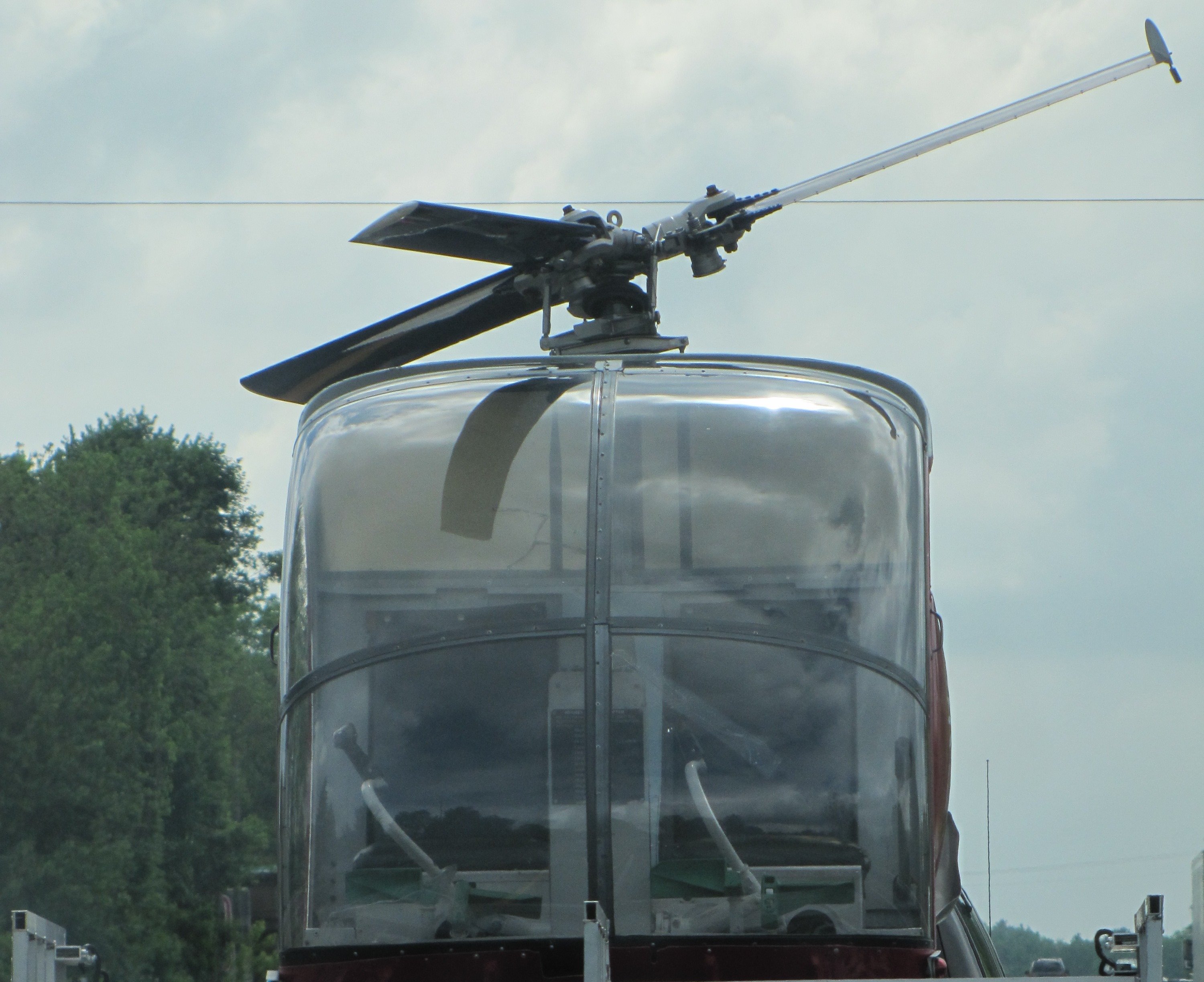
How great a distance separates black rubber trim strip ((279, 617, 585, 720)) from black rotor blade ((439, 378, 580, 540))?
11.9 inches

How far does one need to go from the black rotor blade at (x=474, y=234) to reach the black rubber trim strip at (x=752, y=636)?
1348 mm

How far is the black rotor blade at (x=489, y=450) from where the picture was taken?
4.97m

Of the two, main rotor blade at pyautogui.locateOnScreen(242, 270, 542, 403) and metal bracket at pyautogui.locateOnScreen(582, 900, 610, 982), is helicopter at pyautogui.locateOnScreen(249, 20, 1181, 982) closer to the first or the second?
metal bracket at pyautogui.locateOnScreen(582, 900, 610, 982)

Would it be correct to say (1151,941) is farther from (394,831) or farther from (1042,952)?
(1042,952)

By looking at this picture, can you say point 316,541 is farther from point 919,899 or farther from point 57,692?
point 57,692

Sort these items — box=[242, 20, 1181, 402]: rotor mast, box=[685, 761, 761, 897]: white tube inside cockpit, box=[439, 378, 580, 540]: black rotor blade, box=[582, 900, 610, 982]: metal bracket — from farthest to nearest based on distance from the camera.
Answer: box=[242, 20, 1181, 402]: rotor mast → box=[439, 378, 580, 540]: black rotor blade → box=[685, 761, 761, 897]: white tube inside cockpit → box=[582, 900, 610, 982]: metal bracket

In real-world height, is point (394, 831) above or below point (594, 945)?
above

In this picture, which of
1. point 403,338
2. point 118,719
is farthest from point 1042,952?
point 118,719

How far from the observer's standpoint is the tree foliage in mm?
36156

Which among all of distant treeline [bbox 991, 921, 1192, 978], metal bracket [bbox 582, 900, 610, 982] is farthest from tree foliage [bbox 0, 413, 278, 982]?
metal bracket [bbox 582, 900, 610, 982]

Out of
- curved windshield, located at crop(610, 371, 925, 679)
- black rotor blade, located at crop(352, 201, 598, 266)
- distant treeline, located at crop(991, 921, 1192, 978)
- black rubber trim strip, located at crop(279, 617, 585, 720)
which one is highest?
black rotor blade, located at crop(352, 201, 598, 266)

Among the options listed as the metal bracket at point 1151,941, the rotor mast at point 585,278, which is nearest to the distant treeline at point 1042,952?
the metal bracket at point 1151,941

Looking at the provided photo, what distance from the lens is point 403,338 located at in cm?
705

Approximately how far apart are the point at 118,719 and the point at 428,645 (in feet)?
111
